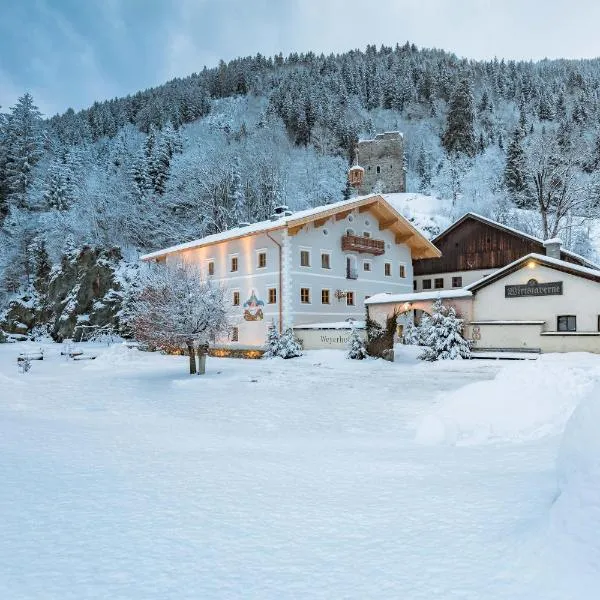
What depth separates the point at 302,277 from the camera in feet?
109

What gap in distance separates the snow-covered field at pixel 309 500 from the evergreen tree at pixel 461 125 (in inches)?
3060

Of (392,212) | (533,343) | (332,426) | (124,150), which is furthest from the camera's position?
(124,150)

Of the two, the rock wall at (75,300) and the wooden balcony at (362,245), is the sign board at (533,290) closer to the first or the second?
the wooden balcony at (362,245)

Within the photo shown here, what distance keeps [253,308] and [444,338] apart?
13.7 m

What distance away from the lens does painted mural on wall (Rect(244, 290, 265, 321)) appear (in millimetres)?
33625

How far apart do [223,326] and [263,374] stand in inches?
131

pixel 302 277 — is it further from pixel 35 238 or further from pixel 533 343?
pixel 35 238

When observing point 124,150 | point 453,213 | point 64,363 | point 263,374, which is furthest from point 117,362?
point 124,150

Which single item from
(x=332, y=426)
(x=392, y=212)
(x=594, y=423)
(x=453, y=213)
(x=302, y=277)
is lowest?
(x=332, y=426)

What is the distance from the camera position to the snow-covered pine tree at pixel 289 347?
2884cm

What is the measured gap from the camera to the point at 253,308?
112 feet

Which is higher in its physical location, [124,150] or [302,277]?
[124,150]

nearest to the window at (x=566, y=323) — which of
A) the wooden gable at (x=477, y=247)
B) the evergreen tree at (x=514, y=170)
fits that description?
the wooden gable at (x=477, y=247)

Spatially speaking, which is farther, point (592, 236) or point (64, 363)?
point (592, 236)
